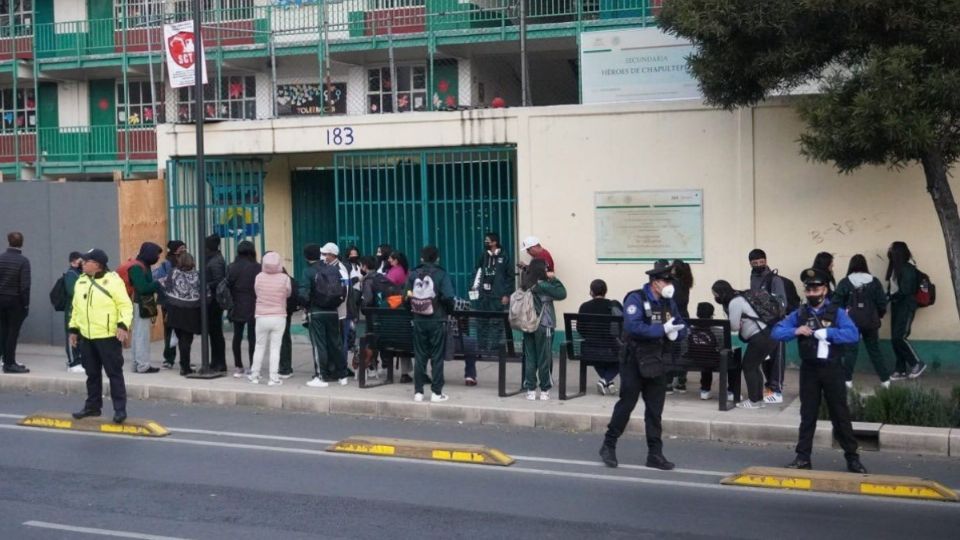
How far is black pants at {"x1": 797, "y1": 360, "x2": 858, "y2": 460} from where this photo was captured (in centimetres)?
1017

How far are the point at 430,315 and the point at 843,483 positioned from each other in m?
5.24

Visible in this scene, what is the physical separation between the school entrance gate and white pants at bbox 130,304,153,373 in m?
3.64

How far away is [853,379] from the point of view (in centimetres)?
1481

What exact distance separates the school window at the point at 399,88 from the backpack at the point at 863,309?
15.7 meters

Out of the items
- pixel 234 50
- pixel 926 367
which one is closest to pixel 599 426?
pixel 926 367

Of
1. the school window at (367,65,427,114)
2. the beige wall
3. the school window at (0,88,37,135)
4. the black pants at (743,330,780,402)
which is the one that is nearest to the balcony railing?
the school window at (367,65,427,114)

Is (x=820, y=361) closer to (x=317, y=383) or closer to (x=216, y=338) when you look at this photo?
(x=317, y=383)

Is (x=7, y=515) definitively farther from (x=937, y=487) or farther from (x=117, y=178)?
(x=117, y=178)

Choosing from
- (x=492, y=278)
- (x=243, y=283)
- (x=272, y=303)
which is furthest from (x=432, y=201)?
(x=272, y=303)

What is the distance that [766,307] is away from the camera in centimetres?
1267

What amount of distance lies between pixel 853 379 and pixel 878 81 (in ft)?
14.3

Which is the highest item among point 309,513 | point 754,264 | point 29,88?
point 29,88

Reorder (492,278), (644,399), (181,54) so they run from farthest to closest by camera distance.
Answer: (492,278) < (181,54) < (644,399)

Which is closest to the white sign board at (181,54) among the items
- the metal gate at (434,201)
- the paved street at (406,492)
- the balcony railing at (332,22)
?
the metal gate at (434,201)
